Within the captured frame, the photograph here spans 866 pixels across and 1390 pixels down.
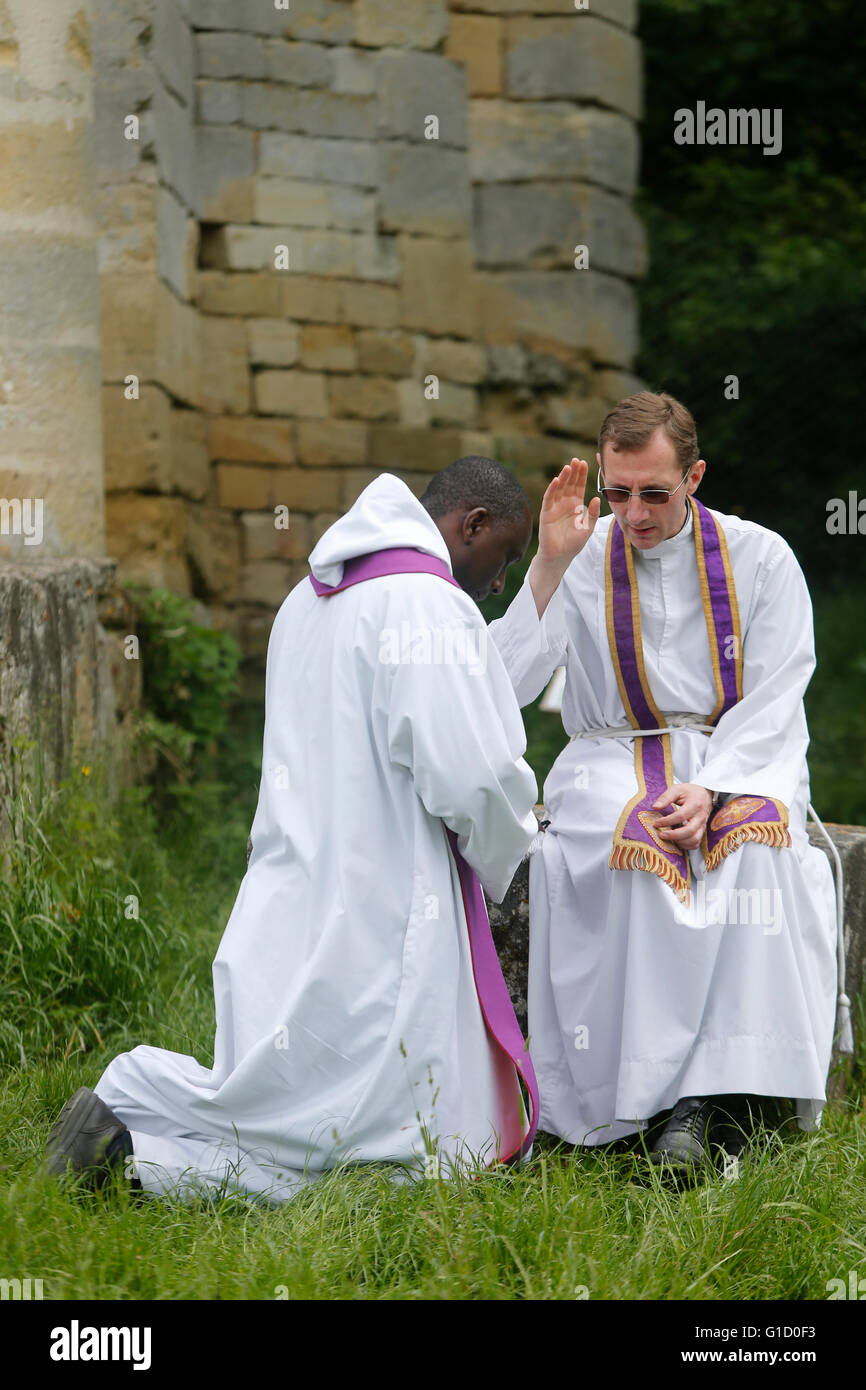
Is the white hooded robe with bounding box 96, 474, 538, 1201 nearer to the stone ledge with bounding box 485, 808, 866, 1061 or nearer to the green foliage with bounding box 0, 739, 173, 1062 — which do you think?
the stone ledge with bounding box 485, 808, 866, 1061

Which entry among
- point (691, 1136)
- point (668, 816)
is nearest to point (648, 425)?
point (668, 816)

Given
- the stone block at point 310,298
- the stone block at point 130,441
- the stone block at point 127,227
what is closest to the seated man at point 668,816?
the stone block at point 130,441

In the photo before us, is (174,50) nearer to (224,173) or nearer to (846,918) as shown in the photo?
(224,173)

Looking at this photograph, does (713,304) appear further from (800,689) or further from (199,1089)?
(199,1089)

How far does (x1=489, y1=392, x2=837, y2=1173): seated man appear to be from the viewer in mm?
3436

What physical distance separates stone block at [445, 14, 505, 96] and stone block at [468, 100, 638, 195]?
0.10 m

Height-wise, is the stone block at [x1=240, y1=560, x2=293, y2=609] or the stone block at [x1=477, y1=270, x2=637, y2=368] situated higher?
the stone block at [x1=477, y1=270, x2=637, y2=368]

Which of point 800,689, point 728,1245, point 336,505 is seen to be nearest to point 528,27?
point 336,505

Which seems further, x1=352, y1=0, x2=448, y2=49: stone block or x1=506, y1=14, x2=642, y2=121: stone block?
x1=506, y1=14, x2=642, y2=121: stone block

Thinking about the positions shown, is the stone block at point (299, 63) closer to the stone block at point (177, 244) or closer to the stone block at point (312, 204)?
the stone block at point (312, 204)

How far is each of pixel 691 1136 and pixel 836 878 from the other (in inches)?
38.6

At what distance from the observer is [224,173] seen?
26.5 ft

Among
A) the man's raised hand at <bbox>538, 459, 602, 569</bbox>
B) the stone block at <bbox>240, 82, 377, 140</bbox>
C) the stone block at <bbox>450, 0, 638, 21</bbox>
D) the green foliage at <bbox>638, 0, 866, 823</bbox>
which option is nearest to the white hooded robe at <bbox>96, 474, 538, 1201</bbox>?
the man's raised hand at <bbox>538, 459, 602, 569</bbox>

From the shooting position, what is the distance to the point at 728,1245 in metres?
2.90
